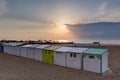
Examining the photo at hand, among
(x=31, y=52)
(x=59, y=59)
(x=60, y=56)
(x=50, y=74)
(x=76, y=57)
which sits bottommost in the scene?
(x=50, y=74)

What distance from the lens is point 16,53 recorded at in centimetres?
3450

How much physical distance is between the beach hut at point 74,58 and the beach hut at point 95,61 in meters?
0.56

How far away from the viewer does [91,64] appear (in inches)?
647

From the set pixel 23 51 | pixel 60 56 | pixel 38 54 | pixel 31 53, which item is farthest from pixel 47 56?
pixel 23 51

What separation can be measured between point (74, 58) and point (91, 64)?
2252 millimetres

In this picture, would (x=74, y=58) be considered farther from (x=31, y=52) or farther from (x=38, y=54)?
(x=31, y=52)

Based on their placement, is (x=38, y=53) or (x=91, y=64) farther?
(x=38, y=53)

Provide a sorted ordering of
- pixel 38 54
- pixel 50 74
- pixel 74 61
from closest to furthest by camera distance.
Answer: pixel 50 74
pixel 74 61
pixel 38 54

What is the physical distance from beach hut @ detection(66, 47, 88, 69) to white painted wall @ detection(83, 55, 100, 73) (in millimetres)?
622

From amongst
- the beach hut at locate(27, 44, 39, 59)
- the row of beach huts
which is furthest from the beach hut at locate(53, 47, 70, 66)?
the beach hut at locate(27, 44, 39, 59)

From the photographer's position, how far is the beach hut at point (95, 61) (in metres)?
15.7

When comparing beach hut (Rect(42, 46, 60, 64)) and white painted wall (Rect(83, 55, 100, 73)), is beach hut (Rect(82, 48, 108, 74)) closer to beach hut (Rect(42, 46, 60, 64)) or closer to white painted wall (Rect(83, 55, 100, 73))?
white painted wall (Rect(83, 55, 100, 73))

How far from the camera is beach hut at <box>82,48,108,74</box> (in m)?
15.7

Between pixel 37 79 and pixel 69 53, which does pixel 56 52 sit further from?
pixel 37 79
